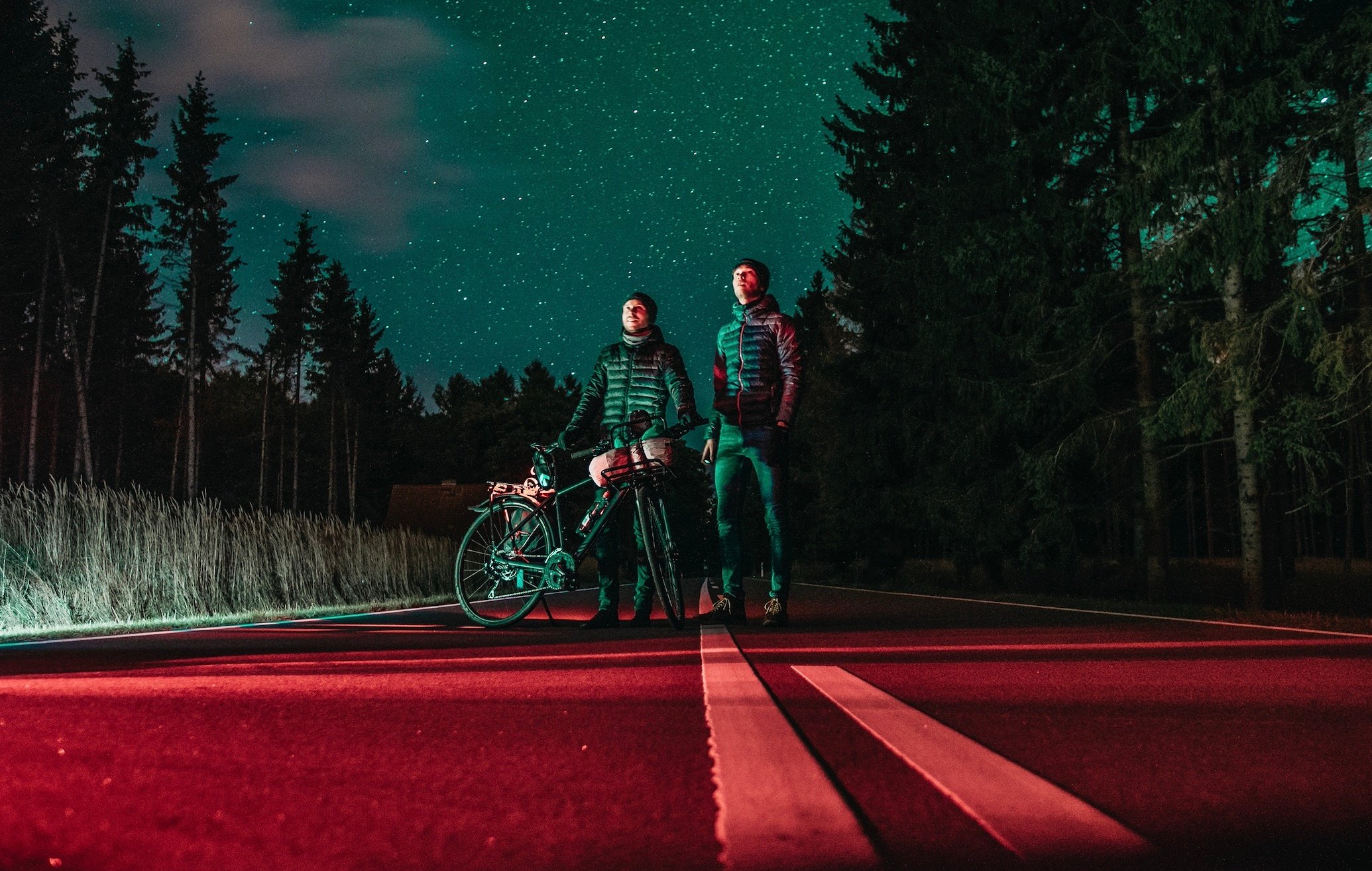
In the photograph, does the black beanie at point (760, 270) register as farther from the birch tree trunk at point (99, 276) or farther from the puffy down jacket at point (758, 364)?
the birch tree trunk at point (99, 276)

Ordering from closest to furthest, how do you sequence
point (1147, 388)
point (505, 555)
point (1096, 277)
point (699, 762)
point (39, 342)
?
point (699, 762), point (505, 555), point (1096, 277), point (1147, 388), point (39, 342)

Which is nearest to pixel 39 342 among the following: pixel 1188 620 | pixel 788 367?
pixel 788 367

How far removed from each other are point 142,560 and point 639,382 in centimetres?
617

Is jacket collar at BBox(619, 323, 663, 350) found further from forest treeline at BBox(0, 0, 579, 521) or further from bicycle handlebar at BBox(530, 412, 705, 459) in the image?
forest treeline at BBox(0, 0, 579, 521)

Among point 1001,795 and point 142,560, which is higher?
point 142,560

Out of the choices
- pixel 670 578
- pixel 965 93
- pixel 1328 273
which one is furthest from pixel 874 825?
pixel 965 93

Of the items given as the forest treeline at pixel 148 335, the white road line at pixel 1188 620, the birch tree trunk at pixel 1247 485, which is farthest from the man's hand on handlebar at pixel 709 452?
the forest treeline at pixel 148 335

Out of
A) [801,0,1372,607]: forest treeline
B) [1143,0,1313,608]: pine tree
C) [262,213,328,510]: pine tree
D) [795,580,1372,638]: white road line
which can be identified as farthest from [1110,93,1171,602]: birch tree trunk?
[262,213,328,510]: pine tree

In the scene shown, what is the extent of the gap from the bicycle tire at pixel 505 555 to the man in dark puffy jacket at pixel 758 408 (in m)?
1.33

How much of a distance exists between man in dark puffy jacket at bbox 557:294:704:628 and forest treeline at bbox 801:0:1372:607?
876 centimetres

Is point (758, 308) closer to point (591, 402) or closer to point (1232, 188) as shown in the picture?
point (591, 402)

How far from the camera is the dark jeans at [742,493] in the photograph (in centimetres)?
823

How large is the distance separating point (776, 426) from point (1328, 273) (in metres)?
9.86

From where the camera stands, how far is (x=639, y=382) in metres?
8.42
